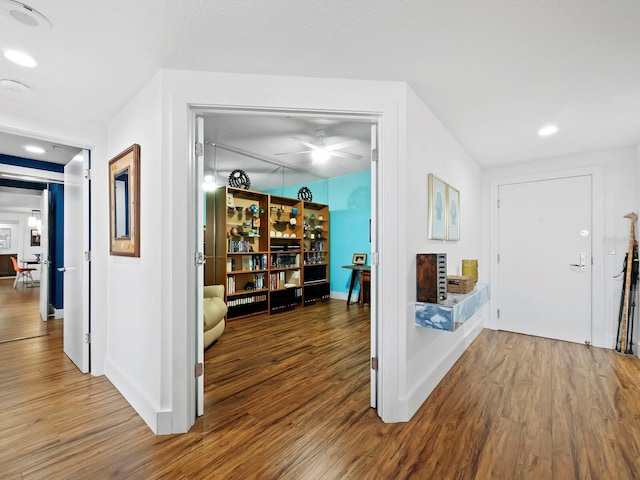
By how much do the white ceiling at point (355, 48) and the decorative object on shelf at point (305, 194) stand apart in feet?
11.4

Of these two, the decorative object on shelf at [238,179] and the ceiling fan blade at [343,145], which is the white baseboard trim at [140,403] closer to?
the decorative object on shelf at [238,179]

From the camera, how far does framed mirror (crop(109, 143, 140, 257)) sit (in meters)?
1.99

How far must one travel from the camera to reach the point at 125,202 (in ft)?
7.20

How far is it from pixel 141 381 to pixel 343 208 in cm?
460

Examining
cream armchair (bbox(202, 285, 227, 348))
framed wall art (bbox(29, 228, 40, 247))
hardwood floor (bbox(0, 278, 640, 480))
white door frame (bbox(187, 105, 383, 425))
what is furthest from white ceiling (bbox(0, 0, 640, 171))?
framed wall art (bbox(29, 228, 40, 247))

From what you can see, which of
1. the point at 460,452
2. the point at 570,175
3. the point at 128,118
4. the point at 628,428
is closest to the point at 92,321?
the point at 128,118

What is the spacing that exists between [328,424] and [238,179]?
373 cm

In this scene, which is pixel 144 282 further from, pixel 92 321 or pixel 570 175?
pixel 570 175

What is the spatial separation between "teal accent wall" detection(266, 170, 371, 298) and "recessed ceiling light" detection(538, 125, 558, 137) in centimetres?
291

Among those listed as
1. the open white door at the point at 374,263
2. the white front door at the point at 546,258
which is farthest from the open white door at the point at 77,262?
the white front door at the point at 546,258

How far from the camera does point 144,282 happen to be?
1.94 m

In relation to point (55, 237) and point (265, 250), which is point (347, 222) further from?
point (55, 237)

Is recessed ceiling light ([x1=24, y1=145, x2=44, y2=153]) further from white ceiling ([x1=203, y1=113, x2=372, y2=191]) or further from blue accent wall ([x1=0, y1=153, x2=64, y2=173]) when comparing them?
white ceiling ([x1=203, y1=113, x2=372, y2=191])

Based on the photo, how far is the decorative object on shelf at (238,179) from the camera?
14.9 ft
